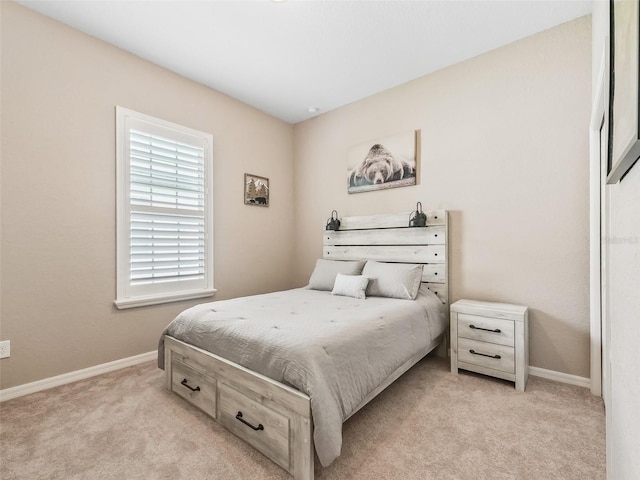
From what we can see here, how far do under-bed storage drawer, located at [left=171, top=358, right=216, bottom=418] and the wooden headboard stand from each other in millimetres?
2082

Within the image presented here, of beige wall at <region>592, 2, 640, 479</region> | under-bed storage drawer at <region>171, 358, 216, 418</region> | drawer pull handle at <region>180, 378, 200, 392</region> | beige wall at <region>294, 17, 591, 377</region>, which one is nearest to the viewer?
beige wall at <region>592, 2, 640, 479</region>

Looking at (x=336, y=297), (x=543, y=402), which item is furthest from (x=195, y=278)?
(x=543, y=402)

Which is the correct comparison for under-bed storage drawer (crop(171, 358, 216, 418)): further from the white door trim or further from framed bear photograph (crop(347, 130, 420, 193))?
the white door trim

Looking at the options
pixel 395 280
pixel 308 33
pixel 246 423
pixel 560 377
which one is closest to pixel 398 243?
pixel 395 280

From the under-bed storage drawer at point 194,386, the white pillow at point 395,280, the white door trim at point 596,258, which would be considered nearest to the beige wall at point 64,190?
the under-bed storage drawer at point 194,386

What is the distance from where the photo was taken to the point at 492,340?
93.4 inches

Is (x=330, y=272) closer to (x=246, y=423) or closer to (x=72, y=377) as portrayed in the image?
(x=246, y=423)

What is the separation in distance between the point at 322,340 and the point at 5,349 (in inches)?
92.0

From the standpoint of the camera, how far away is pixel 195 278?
3225mm

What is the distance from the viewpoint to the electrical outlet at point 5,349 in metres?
2.14

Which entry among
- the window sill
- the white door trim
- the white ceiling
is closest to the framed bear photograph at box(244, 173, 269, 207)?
the white ceiling

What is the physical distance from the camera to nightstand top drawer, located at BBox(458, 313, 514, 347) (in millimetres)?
2309

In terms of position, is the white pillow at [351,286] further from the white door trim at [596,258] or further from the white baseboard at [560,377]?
the white door trim at [596,258]

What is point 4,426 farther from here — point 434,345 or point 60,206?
point 434,345
